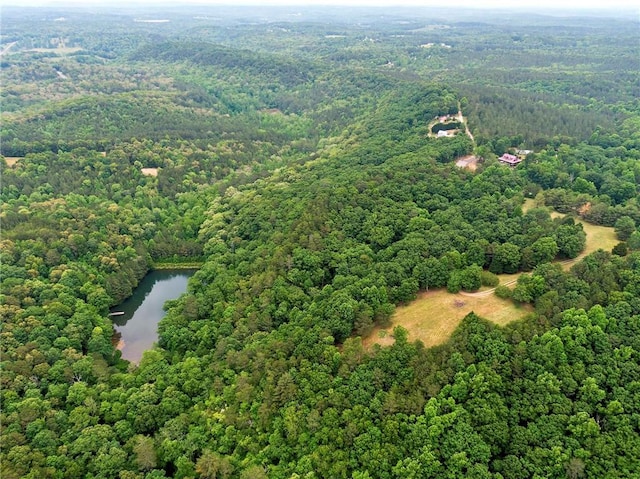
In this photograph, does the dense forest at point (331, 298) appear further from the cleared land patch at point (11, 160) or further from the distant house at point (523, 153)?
the cleared land patch at point (11, 160)

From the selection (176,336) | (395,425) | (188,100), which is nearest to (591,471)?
(395,425)

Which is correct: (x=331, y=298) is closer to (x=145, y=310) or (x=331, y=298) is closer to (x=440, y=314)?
(x=440, y=314)

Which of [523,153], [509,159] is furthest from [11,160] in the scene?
[523,153]

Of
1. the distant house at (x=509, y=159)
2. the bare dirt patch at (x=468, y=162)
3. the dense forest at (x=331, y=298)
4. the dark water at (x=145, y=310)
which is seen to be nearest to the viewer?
the dense forest at (x=331, y=298)

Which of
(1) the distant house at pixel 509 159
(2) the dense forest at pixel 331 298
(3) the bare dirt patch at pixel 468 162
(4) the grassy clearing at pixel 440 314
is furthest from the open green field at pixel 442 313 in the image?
(1) the distant house at pixel 509 159

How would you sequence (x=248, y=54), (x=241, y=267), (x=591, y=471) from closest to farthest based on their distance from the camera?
1. (x=591, y=471)
2. (x=241, y=267)
3. (x=248, y=54)

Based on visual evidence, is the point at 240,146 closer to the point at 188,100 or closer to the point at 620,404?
the point at 188,100

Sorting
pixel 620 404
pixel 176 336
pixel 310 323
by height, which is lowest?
pixel 176 336
